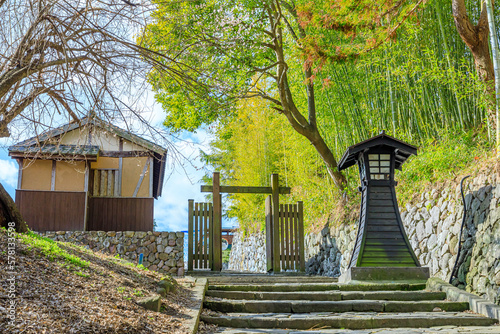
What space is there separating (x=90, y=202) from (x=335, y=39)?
772 centimetres

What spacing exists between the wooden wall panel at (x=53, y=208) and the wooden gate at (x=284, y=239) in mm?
4900

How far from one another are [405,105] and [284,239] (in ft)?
13.2

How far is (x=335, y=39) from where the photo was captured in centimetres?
963

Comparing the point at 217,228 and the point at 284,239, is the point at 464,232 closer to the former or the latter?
the point at 284,239

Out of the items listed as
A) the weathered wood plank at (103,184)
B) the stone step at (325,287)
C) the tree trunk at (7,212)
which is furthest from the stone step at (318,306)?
the weathered wood plank at (103,184)

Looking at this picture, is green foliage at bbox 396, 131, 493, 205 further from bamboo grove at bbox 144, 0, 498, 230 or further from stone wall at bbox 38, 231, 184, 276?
stone wall at bbox 38, 231, 184, 276

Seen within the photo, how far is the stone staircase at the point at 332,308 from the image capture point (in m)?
4.77

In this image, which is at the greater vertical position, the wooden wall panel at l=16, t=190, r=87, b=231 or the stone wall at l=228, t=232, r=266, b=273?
the wooden wall panel at l=16, t=190, r=87, b=231

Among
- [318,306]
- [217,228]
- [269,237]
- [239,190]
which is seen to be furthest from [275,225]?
[318,306]

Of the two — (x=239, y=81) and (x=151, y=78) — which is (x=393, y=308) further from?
(x=239, y=81)

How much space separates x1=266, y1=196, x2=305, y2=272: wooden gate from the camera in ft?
32.2

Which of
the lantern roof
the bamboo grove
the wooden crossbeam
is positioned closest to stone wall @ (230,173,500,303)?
the lantern roof

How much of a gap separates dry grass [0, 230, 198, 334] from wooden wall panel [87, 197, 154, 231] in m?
6.94

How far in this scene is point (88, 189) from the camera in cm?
1171
